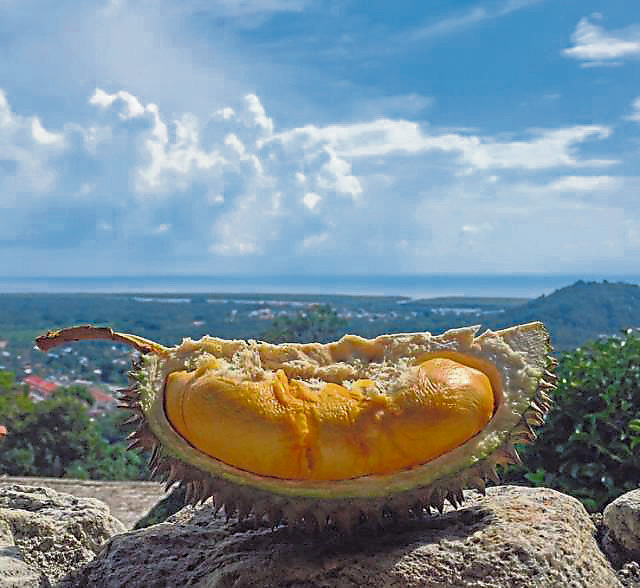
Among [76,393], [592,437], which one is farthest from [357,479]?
Result: [76,393]

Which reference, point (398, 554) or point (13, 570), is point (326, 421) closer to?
point (398, 554)

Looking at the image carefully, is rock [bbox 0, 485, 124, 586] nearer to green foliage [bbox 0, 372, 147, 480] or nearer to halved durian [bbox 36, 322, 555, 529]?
halved durian [bbox 36, 322, 555, 529]

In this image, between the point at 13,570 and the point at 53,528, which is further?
the point at 53,528

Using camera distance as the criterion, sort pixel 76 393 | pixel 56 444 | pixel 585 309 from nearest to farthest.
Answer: pixel 56 444 < pixel 76 393 < pixel 585 309

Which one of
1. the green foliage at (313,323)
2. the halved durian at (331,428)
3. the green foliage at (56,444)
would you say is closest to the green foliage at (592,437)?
the halved durian at (331,428)

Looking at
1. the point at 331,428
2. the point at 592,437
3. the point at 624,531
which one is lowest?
the point at 592,437

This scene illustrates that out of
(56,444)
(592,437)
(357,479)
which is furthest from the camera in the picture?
(56,444)

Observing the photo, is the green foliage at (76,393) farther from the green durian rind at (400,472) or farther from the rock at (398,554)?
the green durian rind at (400,472)

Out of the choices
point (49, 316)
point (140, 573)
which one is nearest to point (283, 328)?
point (140, 573)
